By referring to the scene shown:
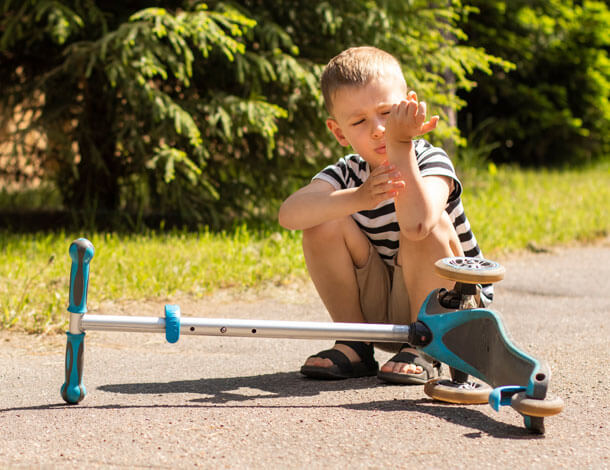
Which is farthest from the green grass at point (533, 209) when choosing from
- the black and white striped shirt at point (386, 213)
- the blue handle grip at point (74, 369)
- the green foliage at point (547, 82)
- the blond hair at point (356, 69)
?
the blue handle grip at point (74, 369)

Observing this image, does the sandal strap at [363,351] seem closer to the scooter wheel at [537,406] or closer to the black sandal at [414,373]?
the black sandal at [414,373]

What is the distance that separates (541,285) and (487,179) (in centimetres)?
295

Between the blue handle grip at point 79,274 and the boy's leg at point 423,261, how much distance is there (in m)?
0.93

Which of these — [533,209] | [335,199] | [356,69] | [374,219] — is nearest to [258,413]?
[335,199]

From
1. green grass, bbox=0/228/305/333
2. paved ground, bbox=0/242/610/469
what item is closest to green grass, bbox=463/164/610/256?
green grass, bbox=0/228/305/333

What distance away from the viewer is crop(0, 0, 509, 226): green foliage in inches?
184

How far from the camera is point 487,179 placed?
23.3 feet

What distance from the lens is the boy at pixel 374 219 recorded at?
2.34 meters

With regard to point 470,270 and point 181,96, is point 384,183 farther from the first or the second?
point 181,96

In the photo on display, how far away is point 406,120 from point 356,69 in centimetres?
42

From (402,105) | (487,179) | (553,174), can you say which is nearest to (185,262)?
(402,105)

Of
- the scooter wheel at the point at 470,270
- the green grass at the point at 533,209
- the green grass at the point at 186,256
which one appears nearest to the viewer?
the scooter wheel at the point at 470,270

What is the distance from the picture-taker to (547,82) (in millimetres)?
9352

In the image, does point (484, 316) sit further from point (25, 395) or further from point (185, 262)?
point (185, 262)
